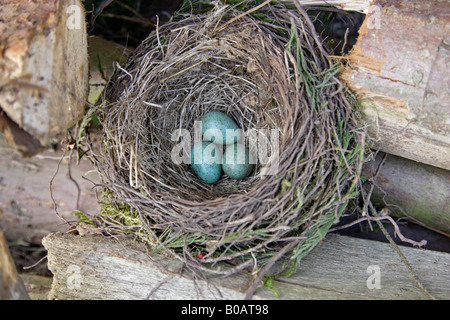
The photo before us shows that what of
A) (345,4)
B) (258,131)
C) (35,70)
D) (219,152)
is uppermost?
(345,4)

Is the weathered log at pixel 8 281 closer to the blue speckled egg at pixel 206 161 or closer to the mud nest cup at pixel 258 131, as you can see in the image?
the mud nest cup at pixel 258 131

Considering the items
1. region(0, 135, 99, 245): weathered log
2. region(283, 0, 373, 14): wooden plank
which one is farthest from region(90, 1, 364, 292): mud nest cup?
region(0, 135, 99, 245): weathered log

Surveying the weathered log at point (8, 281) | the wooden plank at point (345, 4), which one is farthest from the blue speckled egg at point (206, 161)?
the weathered log at point (8, 281)

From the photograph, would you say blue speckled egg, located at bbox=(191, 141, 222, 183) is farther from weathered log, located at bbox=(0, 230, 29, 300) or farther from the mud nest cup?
weathered log, located at bbox=(0, 230, 29, 300)

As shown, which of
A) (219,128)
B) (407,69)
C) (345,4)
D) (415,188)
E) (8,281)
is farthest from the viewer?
(219,128)

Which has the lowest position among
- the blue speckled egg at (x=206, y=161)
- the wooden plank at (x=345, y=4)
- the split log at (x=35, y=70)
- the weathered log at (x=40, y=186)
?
the weathered log at (x=40, y=186)

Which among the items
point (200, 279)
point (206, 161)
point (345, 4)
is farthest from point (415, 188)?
point (200, 279)

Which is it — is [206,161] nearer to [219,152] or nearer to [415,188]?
[219,152]

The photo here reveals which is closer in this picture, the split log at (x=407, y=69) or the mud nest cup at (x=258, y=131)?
the split log at (x=407, y=69)
